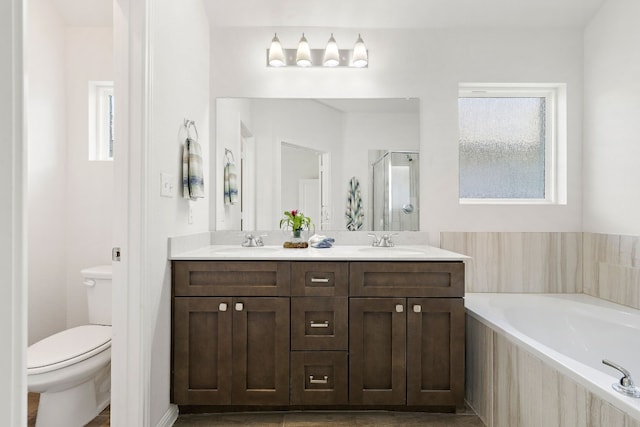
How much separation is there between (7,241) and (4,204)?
8cm

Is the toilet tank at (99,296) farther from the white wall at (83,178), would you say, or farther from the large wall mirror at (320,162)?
the large wall mirror at (320,162)

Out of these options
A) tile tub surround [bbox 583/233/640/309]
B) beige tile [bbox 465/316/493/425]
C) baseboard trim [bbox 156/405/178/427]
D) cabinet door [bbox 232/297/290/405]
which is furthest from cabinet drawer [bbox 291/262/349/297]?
tile tub surround [bbox 583/233/640/309]

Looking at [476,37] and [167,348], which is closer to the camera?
[167,348]

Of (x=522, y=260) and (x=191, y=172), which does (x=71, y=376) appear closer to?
(x=191, y=172)

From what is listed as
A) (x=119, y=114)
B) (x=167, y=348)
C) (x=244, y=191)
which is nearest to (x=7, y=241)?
(x=119, y=114)

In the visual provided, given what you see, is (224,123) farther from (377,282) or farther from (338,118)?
(377,282)

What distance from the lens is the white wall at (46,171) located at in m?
2.48

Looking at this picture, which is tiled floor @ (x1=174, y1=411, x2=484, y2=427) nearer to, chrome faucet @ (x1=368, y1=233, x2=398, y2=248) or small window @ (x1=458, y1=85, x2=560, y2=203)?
chrome faucet @ (x1=368, y1=233, x2=398, y2=248)

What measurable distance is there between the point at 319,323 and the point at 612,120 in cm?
207

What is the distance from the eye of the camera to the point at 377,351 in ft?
6.73

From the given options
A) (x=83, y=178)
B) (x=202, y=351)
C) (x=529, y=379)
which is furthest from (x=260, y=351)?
(x=83, y=178)

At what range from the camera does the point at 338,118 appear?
2.73 meters

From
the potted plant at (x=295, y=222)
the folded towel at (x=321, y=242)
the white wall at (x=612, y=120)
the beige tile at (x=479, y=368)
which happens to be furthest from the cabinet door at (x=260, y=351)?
the white wall at (x=612, y=120)

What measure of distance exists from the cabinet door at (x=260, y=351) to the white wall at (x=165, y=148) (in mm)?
343
